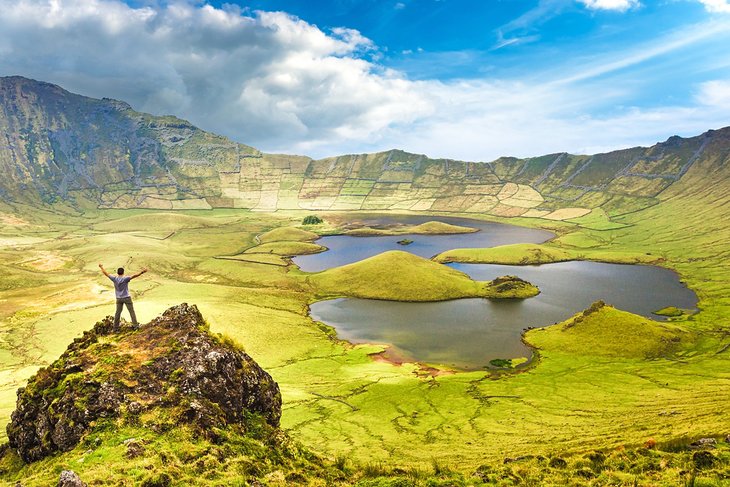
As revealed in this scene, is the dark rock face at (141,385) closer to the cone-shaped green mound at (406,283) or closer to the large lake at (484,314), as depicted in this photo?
the large lake at (484,314)

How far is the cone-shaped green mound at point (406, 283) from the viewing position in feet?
497

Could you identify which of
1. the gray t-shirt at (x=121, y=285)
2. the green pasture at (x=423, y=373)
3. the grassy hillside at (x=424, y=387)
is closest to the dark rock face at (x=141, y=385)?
the green pasture at (x=423, y=373)

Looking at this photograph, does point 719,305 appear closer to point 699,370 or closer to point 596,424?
point 699,370

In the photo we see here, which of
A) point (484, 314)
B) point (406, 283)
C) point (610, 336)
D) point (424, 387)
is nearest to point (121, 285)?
point (424, 387)

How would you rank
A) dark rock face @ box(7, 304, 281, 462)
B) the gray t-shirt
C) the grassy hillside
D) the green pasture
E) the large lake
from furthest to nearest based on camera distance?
the large lake → the green pasture → the grassy hillside → the gray t-shirt → dark rock face @ box(7, 304, 281, 462)

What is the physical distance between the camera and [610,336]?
3937 inches

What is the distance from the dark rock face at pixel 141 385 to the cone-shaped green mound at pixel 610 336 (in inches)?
3507

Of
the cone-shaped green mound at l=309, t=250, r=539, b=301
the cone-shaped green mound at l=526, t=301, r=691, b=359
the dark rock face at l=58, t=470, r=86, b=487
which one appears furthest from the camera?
the cone-shaped green mound at l=309, t=250, r=539, b=301

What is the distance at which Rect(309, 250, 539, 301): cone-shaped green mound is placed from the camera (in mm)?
151375

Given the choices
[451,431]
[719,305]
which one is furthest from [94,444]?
[719,305]

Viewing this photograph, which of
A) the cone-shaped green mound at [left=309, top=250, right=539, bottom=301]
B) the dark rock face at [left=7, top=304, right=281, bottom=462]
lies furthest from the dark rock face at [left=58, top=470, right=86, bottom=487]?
the cone-shaped green mound at [left=309, top=250, right=539, bottom=301]

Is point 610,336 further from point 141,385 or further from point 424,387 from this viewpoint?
point 141,385

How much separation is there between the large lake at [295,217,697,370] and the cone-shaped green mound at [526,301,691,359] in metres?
8.76

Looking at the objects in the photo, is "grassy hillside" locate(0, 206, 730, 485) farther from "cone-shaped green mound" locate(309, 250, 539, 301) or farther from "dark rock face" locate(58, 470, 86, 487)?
"cone-shaped green mound" locate(309, 250, 539, 301)
